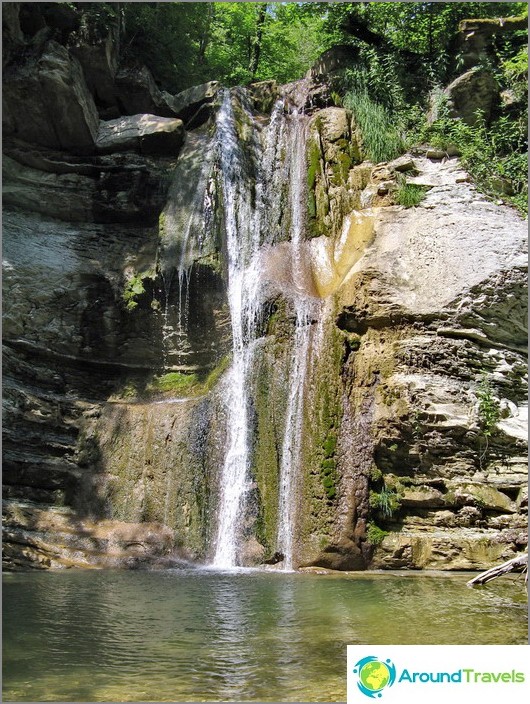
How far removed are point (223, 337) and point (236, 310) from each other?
22.3 inches

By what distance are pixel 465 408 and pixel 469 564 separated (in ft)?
6.30

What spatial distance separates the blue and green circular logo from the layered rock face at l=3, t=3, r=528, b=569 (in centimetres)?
484

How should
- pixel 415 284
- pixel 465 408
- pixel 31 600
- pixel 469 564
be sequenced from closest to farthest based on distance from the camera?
pixel 31 600, pixel 469 564, pixel 465 408, pixel 415 284

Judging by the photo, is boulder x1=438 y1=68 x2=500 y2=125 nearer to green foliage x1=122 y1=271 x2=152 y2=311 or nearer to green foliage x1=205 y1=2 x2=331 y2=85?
green foliage x1=205 y1=2 x2=331 y2=85

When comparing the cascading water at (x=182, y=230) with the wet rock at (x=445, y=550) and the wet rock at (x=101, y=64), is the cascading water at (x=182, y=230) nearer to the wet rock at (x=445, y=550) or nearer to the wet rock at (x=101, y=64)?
the wet rock at (x=101, y=64)

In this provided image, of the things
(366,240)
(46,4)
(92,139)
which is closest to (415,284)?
(366,240)

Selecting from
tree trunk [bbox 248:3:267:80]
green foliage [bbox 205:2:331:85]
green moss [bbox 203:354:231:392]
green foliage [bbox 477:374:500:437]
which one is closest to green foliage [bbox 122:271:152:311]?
green moss [bbox 203:354:231:392]

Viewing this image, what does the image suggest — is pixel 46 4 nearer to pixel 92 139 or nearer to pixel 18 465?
pixel 92 139

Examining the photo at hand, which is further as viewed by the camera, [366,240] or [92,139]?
[92,139]

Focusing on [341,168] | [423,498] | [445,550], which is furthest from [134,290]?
[445,550]

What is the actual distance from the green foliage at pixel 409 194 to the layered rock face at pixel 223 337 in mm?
137

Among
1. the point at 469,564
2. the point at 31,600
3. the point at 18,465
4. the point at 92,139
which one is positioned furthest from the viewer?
the point at 92,139

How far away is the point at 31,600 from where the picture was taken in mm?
6367

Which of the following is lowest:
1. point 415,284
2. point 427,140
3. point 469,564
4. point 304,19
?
point 469,564
